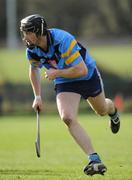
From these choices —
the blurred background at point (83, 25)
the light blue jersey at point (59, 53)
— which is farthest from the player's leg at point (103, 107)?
the blurred background at point (83, 25)

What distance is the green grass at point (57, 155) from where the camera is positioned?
1013 centimetres

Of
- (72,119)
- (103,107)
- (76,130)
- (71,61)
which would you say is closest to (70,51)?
(71,61)

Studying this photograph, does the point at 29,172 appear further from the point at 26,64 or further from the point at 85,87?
the point at 26,64

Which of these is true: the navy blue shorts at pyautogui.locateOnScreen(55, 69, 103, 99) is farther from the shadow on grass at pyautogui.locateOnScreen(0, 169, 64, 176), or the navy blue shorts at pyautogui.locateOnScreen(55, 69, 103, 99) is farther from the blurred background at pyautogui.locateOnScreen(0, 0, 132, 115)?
the blurred background at pyautogui.locateOnScreen(0, 0, 132, 115)

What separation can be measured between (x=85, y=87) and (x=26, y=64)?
1259 inches

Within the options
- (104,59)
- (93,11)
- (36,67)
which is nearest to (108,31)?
(93,11)

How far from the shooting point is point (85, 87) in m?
9.84

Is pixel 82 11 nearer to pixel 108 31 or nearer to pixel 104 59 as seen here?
pixel 108 31

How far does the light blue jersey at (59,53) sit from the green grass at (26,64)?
27.1m

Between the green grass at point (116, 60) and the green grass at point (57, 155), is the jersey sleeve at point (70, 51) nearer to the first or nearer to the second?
the green grass at point (57, 155)

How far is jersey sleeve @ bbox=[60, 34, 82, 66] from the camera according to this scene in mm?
9289

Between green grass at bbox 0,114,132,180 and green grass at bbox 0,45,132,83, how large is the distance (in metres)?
17.2

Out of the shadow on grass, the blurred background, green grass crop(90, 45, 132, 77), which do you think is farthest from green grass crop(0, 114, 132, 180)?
the blurred background

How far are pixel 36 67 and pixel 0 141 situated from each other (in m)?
7.85
